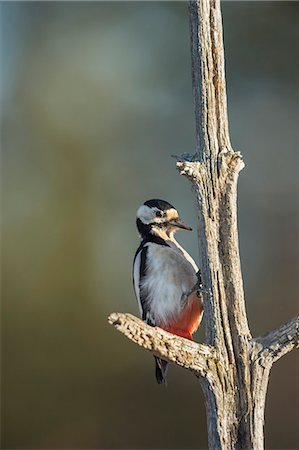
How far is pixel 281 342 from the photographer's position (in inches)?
86.1

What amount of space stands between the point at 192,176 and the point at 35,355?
4.31 m

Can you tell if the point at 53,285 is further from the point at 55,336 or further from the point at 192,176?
the point at 192,176

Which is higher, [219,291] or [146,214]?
[146,214]

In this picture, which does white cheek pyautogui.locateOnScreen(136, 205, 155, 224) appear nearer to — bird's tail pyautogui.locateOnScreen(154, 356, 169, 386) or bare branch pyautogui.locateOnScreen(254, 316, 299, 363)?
bird's tail pyautogui.locateOnScreen(154, 356, 169, 386)

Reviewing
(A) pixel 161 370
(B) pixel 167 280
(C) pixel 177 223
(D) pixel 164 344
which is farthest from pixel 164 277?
(D) pixel 164 344

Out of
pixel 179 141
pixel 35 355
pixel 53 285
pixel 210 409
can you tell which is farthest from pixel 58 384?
pixel 210 409

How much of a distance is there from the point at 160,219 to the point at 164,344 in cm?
124

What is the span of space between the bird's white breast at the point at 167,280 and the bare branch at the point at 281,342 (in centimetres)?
79

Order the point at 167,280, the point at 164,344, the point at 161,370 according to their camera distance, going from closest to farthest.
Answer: the point at 164,344, the point at 167,280, the point at 161,370

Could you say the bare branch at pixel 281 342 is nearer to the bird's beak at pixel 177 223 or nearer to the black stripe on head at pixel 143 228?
the bird's beak at pixel 177 223

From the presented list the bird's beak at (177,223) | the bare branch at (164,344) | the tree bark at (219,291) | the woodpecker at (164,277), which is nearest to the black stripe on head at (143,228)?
the woodpecker at (164,277)

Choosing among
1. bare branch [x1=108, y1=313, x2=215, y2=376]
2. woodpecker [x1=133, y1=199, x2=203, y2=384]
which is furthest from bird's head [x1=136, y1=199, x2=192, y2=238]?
bare branch [x1=108, y1=313, x2=215, y2=376]

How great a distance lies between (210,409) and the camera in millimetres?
2182

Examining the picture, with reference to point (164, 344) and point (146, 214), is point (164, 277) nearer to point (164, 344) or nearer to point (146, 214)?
point (146, 214)
